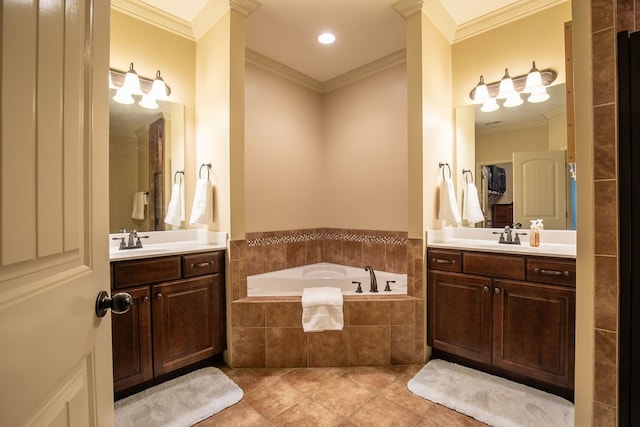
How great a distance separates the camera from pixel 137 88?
2287 mm

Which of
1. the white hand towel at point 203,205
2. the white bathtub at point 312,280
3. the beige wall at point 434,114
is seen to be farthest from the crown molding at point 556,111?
the white hand towel at point 203,205

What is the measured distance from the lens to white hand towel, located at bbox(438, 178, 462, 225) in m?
2.36

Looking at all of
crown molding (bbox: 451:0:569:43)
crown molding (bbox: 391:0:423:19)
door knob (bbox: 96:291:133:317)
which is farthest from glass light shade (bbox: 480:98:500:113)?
door knob (bbox: 96:291:133:317)

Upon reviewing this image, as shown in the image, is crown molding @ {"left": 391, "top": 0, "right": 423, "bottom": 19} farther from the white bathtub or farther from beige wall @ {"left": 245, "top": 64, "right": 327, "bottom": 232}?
the white bathtub

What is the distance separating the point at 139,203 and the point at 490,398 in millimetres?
2889

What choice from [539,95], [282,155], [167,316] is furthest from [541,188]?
[167,316]

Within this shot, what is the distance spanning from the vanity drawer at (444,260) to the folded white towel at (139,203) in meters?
2.36

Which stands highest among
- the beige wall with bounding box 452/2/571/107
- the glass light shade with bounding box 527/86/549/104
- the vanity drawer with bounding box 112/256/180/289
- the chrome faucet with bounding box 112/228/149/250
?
the beige wall with bounding box 452/2/571/107

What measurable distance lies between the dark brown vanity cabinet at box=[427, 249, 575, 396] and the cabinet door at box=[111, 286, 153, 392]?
203 centimetres

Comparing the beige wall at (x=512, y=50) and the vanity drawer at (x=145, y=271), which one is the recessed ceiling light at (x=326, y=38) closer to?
the beige wall at (x=512, y=50)

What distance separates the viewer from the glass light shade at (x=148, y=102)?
2.37 m

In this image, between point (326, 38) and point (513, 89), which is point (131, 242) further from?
point (513, 89)

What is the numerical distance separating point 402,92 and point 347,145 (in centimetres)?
86

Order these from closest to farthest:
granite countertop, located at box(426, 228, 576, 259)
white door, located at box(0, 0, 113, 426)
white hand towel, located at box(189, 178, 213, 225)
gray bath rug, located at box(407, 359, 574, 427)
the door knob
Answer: white door, located at box(0, 0, 113, 426)
the door knob
gray bath rug, located at box(407, 359, 574, 427)
granite countertop, located at box(426, 228, 576, 259)
white hand towel, located at box(189, 178, 213, 225)
